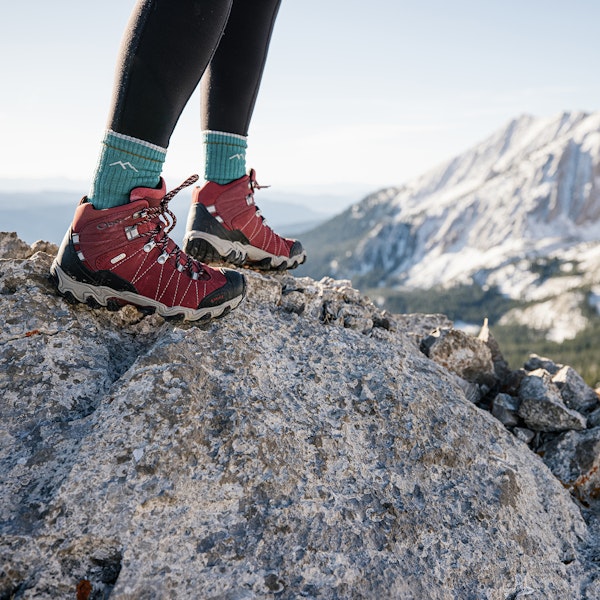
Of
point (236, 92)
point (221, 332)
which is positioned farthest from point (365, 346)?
point (236, 92)

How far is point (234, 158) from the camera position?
396 centimetres

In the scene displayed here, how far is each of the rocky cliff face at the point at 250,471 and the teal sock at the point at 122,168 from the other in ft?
2.93

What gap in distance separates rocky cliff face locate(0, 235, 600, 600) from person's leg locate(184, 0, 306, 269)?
65 cm

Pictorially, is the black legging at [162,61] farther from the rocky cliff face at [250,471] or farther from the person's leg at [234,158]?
the rocky cliff face at [250,471]

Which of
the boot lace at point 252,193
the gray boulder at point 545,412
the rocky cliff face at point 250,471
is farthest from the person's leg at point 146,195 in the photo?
the gray boulder at point 545,412

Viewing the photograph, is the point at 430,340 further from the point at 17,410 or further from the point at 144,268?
the point at 17,410

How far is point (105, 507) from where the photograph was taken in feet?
7.34

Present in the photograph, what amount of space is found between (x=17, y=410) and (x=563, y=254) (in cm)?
22530

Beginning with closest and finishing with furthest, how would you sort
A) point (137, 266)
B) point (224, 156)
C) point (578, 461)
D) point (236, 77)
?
point (137, 266), point (236, 77), point (224, 156), point (578, 461)

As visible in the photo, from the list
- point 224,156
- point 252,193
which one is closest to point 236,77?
point 224,156

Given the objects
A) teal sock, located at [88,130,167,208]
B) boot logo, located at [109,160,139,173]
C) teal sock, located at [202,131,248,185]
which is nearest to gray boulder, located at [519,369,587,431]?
teal sock, located at [202,131,248,185]

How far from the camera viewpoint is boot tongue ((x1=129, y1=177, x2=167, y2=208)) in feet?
9.76

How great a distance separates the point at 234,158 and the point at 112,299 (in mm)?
1616

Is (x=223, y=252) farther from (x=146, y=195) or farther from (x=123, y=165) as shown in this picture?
(x=123, y=165)
